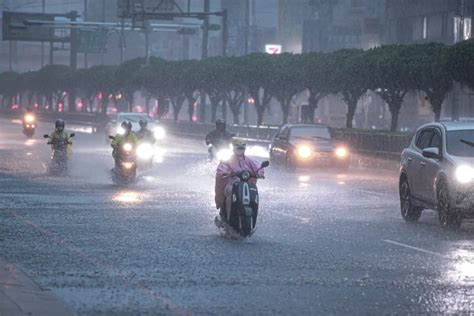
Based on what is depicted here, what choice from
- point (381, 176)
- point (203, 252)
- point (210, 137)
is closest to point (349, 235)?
point (203, 252)

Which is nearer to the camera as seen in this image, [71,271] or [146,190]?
[71,271]

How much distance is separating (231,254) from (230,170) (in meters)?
2.61

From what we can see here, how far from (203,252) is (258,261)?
111 centimetres

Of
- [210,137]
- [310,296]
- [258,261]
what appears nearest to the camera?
[310,296]

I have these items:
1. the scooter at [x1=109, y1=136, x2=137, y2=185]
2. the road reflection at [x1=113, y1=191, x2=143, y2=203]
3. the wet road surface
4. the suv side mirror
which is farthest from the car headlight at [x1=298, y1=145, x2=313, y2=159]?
the suv side mirror

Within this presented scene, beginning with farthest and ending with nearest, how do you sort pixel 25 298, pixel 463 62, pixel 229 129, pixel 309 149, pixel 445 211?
pixel 229 129, pixel 463 62, pixel 309 149, pixel 445 211, pixel 25 298

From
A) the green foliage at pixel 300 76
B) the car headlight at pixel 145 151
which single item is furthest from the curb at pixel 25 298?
the green foliage at pixel 300 76

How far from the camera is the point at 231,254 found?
16.1 m

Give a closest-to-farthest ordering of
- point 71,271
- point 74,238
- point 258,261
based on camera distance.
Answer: point 71,271 < point 258,261 < point 74,238

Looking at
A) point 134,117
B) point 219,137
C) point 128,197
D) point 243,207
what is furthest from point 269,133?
point 243,207

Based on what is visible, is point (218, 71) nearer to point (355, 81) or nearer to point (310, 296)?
point (355, 81)

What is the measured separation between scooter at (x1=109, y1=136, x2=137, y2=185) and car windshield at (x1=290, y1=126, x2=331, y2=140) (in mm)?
11021

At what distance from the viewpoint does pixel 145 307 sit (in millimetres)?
11547

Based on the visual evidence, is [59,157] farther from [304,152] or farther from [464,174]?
[464,174]
